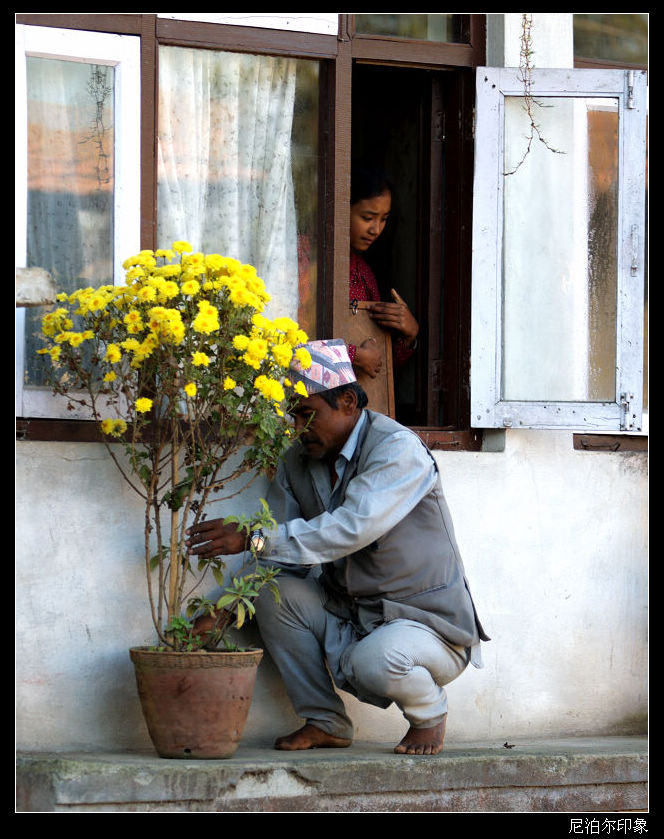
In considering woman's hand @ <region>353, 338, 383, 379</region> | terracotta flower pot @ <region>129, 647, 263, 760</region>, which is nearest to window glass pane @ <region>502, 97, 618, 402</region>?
woman's hand @ <region>353, 338, 383, 379</region>

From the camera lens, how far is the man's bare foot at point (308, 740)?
15.5 ft

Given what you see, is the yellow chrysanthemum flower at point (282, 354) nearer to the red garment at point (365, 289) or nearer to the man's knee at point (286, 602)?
the man's knee at point (286, 602)

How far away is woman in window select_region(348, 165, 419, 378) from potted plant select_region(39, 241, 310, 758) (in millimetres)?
1084

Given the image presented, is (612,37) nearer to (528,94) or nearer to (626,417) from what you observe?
(528,94)

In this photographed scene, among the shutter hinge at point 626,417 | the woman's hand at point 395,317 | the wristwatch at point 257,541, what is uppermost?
the woman's hand at point 395,317

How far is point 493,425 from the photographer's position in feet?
17.9

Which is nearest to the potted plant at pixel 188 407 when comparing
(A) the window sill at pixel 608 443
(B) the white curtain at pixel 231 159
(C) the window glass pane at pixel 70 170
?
(C) the window glass pane at pixel 70 170

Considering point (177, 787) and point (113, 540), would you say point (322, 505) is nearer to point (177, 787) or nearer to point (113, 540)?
point (113, 540)

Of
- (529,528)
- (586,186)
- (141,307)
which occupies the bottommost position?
(529,528)

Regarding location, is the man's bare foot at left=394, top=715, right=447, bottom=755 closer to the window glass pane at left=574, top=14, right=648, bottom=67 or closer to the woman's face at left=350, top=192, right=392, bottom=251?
the woman's face at left=350, top=192, right=392, bottom=251

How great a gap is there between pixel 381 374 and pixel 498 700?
1440 millimetres

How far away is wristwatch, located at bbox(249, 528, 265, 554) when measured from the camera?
4.43 m

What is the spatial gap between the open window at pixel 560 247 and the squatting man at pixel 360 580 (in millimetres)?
867

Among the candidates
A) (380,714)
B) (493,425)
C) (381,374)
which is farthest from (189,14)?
(380,714)
